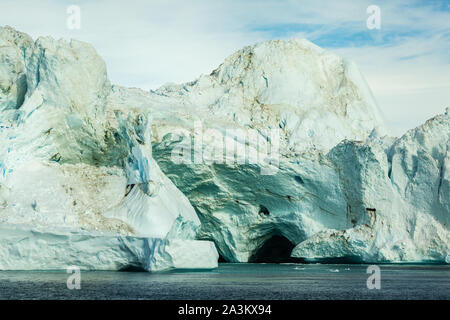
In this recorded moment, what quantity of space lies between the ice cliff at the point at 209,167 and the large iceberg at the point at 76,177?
1.6 inches

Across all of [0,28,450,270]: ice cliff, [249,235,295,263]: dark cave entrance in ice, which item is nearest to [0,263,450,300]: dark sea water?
[0,28,450,270]: ice cliff

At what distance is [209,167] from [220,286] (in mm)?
9712

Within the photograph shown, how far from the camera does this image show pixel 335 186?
27578mm

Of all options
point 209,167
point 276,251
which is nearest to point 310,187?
point 209,167

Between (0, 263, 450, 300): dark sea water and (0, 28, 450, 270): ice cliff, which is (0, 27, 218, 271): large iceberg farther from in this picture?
(0, 263, 450, 300): dark sea water

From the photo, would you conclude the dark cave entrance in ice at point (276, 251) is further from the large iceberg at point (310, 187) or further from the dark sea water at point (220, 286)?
the dark sea water at point (220, 286)

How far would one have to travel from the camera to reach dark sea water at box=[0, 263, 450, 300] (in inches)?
600

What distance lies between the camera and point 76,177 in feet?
74.3

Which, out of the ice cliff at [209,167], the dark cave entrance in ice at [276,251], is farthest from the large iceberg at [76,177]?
the dark cave entrance in ice at [276,251]

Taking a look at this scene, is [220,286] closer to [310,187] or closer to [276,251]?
[310,187]

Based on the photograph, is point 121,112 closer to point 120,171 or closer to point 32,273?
point 120,171
